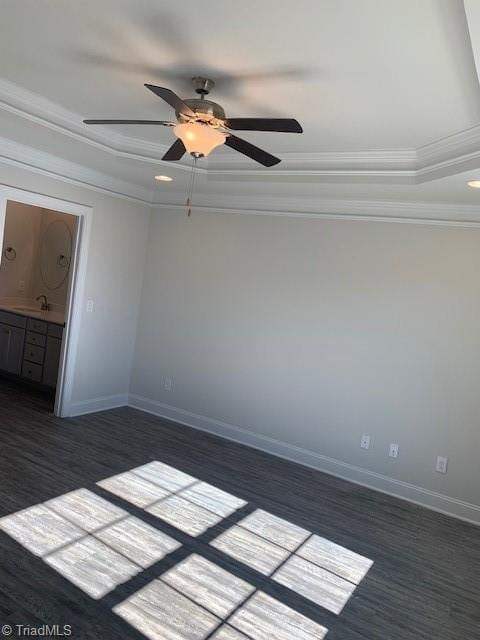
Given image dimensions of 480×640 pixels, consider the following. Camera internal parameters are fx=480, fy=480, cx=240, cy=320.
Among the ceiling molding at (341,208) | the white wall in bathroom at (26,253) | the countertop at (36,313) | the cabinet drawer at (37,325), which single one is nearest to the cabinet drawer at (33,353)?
the cabinet drawer at (37,325)

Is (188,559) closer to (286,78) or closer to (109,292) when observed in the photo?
(286,78)

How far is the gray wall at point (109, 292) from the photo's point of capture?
4781 mm

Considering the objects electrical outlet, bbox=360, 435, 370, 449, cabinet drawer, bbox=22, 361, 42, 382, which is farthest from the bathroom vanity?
electrical outlet, bbox=360, 435, 370, 449

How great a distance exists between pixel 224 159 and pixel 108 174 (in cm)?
137

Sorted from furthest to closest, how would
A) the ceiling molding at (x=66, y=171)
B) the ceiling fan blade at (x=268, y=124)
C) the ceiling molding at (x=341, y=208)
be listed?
the ceiling molding at (x=66, y=171) < the ceiling molding at (x=341, y=208) < the ceiling fan blade at (x=268, y=124)

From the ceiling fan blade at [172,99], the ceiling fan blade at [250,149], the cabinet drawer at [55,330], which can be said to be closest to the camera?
the ceiling fan blade at [172,99]

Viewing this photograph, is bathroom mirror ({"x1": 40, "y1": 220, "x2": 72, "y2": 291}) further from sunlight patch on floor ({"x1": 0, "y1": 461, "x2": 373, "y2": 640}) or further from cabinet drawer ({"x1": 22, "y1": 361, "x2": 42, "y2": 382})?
sunlight patch on floor ({"x1": 0, "y1": 461, "x2": 373, "y2": 640})

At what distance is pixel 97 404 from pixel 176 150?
3.26 metres

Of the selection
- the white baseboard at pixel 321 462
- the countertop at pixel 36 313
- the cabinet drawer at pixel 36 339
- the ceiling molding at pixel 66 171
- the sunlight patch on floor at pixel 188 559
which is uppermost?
the ceiling molding at pixel 66 171

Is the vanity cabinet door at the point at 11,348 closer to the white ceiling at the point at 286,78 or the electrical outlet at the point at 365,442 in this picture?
the white ceiling at the point at 286,78

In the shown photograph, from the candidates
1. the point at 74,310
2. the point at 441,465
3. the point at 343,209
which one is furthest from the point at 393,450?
the point at 74,310

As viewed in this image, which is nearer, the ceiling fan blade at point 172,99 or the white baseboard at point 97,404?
the ceiling fan blade at point 172,99

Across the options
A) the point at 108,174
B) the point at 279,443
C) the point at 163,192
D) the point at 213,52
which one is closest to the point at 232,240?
the point at 163,192

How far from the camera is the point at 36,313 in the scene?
221 inches
